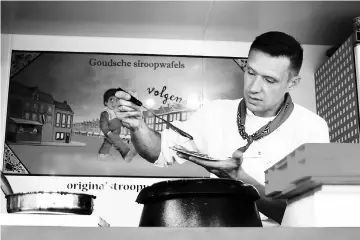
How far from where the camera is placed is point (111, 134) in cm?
261

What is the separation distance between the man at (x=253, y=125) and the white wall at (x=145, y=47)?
0.12 metres

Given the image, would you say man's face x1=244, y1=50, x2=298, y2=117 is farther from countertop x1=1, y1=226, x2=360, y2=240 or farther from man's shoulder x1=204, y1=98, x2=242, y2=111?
countertop x1=1, y1=226, x2=360, y2=240

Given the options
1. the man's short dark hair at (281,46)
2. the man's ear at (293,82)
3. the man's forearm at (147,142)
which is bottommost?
the man's forearm at (147,142)

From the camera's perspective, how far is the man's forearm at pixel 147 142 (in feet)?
8.48

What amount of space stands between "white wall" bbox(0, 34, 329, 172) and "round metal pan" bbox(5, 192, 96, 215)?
2035 mm

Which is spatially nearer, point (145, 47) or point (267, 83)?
point (267, 83)

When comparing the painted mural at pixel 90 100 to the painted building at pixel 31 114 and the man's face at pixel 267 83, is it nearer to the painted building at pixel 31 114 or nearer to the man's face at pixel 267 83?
the painted building at pixel 31 114

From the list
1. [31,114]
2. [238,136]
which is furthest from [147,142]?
[31,114]

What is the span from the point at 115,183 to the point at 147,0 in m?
0.96

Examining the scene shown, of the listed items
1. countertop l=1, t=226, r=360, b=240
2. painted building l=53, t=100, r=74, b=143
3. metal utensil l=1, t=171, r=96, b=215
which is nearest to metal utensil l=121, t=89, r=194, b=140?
painted building l=53, t=100, r=74, b=143

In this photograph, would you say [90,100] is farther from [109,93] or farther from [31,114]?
[31,114]

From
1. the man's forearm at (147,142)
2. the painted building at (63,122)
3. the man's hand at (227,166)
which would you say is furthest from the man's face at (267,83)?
the painted building at (63,122)

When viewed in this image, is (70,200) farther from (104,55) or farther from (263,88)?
(104,55)

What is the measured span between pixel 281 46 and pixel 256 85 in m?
0.24
